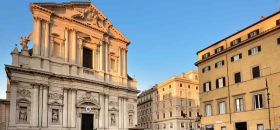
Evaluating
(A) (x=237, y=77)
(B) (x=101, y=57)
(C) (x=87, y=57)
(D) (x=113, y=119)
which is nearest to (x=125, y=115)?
(D) (x=113, y=119)

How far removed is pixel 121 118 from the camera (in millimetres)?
40031

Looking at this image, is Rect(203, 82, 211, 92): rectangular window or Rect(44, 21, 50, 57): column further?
Rect(203, 82, 211, 92): rectangular window

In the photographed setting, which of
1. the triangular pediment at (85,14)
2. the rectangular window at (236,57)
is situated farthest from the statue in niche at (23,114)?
the rectangular window at (236,57)

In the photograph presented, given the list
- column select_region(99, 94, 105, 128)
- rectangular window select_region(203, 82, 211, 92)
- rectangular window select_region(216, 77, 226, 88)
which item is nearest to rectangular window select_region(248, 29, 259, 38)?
rectangular window select_region(216, 77, 226, 88)

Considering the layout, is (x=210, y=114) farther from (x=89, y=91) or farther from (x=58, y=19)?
(x=58, y=19)

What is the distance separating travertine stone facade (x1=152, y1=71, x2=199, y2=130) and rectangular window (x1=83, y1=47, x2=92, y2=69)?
39.2 metres

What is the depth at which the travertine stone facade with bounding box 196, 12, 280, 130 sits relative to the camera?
3103 centimetres

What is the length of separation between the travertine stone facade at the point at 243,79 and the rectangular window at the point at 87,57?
1468 cm

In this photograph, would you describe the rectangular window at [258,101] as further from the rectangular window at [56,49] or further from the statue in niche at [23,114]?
the statue in niche at [23,114]

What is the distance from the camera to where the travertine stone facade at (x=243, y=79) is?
102ft

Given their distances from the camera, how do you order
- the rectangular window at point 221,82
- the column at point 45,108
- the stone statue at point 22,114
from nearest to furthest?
the stone statue at point 22,114 < the column at point 45,108 < the rectangular window at point 221,82

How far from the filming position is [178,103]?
7544cm

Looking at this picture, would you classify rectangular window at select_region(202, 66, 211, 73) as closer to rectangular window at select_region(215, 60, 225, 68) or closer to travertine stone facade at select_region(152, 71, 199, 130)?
rectangular window at select_region(215, 60, 225, 68)

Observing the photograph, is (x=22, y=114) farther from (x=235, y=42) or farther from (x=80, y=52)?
(x=235, y=42)
